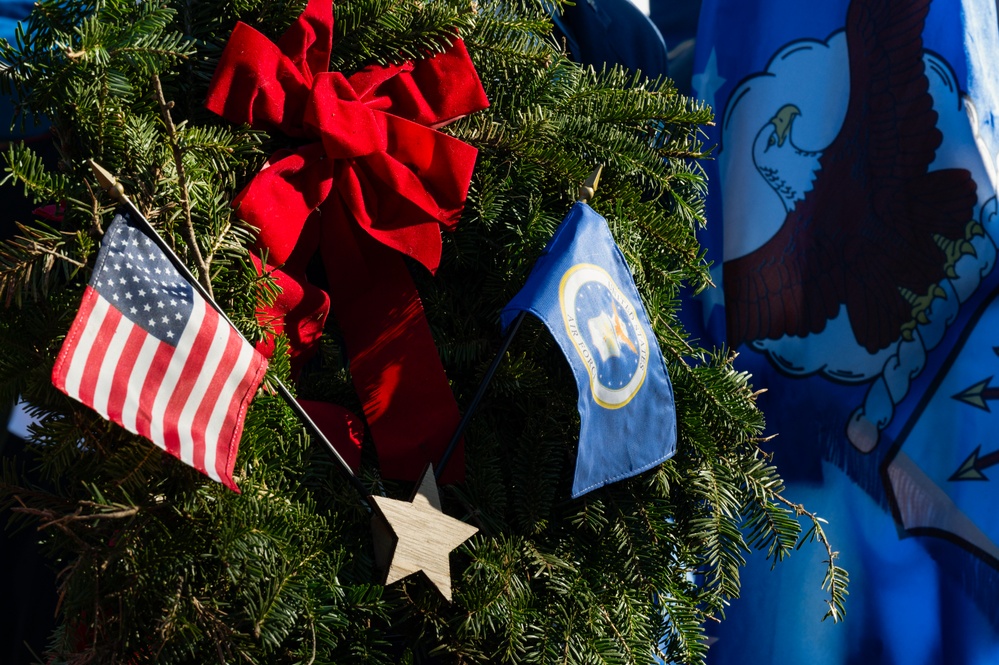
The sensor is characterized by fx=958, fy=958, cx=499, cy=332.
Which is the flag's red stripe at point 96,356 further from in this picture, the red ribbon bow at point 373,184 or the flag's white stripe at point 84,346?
the red ribbon bow at point 373,184

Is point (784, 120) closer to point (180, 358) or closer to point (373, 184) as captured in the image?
point (373, 184)

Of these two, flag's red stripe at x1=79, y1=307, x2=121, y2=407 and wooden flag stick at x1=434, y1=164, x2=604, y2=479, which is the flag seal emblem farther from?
flag's red stripe at x1=79, y1=307, x2=121, y2=407

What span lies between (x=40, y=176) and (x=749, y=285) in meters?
0.92

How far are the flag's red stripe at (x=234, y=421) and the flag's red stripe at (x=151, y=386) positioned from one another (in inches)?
1.5

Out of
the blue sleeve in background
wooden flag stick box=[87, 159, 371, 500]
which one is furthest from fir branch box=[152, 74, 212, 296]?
the blue sleeve in background

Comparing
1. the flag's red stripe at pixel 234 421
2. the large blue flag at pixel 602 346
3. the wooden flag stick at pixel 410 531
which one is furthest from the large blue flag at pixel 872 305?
the flag's red stripe at pixel 234 421

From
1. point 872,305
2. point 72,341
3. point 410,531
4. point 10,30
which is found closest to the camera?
point 72,341

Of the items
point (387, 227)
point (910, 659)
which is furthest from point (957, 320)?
point (387, 227)

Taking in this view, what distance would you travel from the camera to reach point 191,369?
0.58 meters

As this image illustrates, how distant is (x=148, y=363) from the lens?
1.88 ft

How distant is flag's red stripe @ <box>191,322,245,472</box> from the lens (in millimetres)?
564

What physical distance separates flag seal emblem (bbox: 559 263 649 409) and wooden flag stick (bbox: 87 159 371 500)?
0.61 ft

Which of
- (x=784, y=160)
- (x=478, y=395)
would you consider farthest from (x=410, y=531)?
→ (x=784, y=160)

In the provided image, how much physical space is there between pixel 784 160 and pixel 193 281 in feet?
2.99
